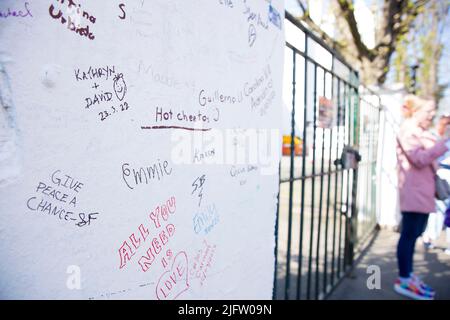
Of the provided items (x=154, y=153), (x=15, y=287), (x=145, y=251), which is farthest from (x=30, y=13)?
(x=145, y=251)

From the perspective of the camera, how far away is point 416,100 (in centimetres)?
322

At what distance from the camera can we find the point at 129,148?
3.56 ft

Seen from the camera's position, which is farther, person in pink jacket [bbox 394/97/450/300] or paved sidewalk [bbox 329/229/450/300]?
paved sidewalk [bbox 329/229/450/300]

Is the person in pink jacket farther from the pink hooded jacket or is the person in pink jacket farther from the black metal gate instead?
the black metal gate

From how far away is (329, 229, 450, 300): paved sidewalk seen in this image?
11.4 ft

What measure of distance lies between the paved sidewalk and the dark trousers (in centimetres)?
30

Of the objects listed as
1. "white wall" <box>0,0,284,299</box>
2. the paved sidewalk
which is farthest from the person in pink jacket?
"white wall" <box>0,0,284,299</box>

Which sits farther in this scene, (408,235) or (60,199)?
(408,235)

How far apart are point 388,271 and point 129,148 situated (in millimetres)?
3895

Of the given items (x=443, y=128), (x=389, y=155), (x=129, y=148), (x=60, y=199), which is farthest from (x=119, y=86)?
(x=389, y=155)

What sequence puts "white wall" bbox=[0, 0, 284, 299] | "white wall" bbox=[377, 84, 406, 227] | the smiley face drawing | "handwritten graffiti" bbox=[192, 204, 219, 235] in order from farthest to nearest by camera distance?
1. "white wall" bbox=[377, 84, 406, 227]
2. "handwritten graffiti" bbox=[192, 204, 219, 235]
3. the smiley face drawing
4. "white wall" bbox=[0, 0, 284, 299]

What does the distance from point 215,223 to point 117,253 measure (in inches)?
20.4

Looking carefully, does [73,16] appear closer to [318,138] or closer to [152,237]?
[152,237]
